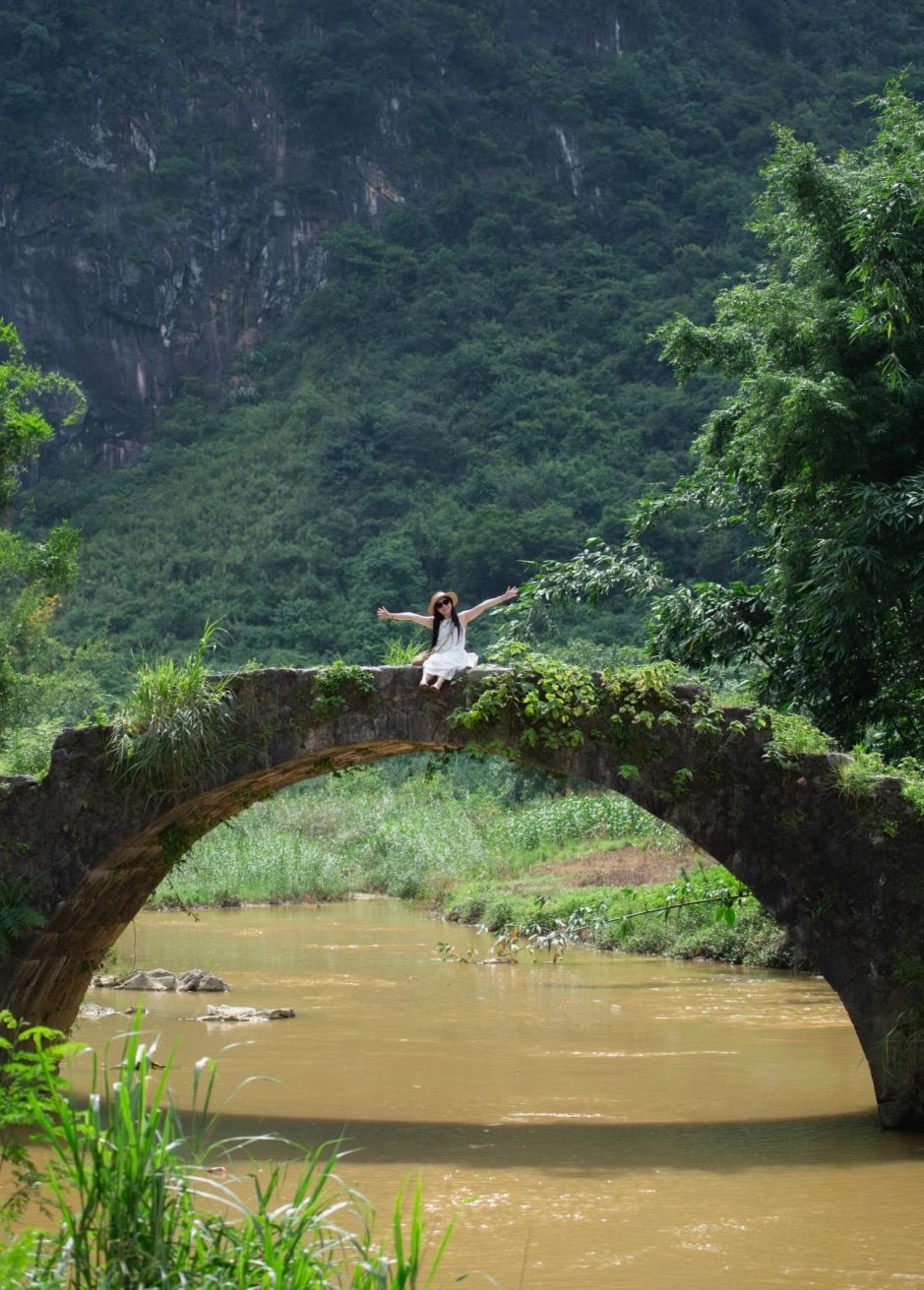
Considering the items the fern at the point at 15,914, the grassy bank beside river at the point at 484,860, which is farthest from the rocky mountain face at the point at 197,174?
the fern at the point at 15,914

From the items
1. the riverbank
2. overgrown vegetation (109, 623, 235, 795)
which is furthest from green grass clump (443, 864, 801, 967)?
overgrown vegetation (109, 623, 235, 795)

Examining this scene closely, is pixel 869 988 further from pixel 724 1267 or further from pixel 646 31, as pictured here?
pixel 646 31

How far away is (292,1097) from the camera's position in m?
10.2

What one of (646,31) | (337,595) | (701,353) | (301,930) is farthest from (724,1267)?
(646,31)

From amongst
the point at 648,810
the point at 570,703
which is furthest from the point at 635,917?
the point at 570,703

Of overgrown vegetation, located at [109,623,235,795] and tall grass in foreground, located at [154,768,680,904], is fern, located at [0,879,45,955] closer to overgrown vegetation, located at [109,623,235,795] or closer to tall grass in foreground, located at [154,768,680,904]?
overgrown vegetation, located at [109,623,235,795]

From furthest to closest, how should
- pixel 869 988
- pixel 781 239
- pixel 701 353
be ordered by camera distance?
pixel 701 353 < pixel 781 239 < pixel 869 988

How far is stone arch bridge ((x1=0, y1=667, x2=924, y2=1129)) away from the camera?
8.97 metres

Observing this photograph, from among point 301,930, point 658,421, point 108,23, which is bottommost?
point 301,930

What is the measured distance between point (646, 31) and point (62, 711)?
42.5 m

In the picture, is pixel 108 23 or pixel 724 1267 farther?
pixel 108 23

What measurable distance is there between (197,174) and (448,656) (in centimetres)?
5329

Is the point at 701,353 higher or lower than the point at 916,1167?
higher

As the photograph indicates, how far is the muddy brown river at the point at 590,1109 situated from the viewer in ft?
22.4
